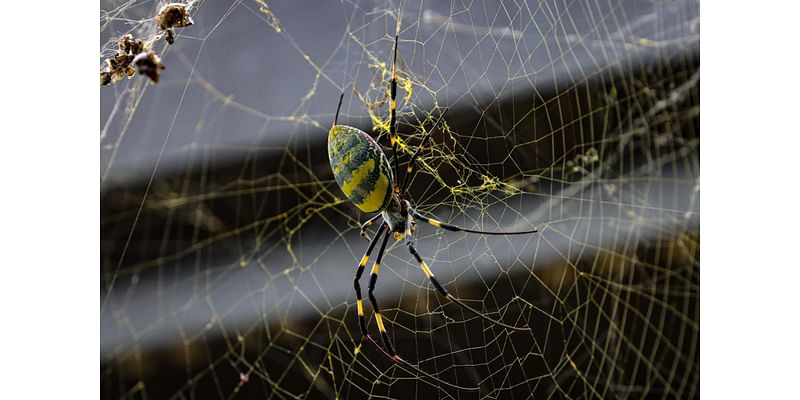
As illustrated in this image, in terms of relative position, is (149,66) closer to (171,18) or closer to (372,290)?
(171,18)

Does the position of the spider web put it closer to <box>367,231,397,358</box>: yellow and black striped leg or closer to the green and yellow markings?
<box>367,231,397,358</box>: yellow and black striped leg

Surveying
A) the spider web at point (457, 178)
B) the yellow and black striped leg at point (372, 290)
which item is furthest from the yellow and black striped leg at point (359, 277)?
the spider web at point (457, 178)

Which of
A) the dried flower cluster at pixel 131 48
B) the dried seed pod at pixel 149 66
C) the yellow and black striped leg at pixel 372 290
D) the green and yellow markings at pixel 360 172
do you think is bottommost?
the yellow and black striped leg at pixel 372 290

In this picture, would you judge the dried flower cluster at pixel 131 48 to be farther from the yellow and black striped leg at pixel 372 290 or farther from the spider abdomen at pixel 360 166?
the yellow and black striped leg at pixel 372 290

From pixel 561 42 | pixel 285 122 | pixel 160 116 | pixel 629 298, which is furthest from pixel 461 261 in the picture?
pixel 160 116

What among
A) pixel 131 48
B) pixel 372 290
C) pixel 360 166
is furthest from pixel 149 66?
pixel 372 290
